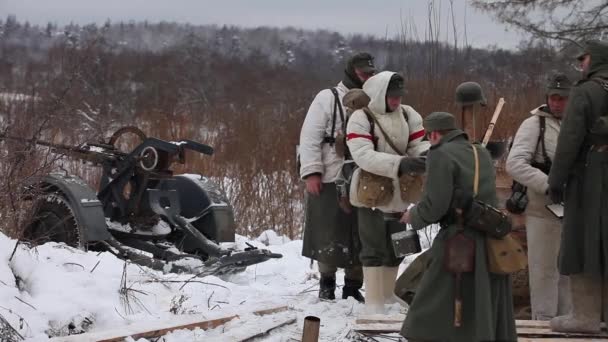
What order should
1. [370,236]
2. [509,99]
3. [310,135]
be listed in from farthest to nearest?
[509,99], [310,135], [370,236]

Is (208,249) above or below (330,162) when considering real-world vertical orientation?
below

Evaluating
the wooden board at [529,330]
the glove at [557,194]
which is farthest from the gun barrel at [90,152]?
the glove at [557,194]

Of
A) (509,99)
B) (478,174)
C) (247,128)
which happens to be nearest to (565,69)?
(509,99)

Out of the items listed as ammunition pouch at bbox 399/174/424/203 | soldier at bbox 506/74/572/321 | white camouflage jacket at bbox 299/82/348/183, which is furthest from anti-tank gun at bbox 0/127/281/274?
soldier at bbox 506/74/572/321

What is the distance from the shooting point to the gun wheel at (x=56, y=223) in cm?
684

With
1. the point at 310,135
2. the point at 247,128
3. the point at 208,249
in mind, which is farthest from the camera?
the point at 247,128

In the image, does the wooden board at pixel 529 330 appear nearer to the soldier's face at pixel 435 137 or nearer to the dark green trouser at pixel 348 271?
the dark green trouser at pixel 348 271

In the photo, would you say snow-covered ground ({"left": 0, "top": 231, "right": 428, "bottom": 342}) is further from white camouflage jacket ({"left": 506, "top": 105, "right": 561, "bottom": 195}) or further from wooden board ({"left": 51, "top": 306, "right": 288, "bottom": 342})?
white camouflage jacket ({"left": 506, "top": 105, "right": 561, "bottom": 195})

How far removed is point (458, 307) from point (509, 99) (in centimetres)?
820

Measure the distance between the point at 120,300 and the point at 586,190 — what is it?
2737 mm

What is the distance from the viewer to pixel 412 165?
505 centimetres

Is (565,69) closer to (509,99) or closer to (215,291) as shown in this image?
(509,99)

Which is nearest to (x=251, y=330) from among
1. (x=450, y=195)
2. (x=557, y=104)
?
(x=450, y=195)

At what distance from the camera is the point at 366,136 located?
5293mm
